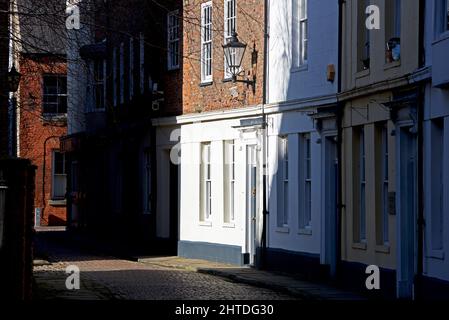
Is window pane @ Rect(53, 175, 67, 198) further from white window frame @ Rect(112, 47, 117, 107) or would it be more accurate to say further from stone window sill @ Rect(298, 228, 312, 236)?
stone window sill @ Rect(298, 228, 312, 236)

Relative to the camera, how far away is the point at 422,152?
20.2 meters

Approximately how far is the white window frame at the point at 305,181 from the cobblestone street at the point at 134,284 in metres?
2.27

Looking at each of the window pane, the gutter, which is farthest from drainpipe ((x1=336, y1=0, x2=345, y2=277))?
the window pane

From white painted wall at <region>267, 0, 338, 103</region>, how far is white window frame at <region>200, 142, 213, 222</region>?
4318 mm

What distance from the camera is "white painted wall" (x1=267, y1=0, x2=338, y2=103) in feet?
84.1

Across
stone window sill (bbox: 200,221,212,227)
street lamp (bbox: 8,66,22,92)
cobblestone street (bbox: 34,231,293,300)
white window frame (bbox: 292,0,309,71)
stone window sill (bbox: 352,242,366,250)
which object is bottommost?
cobblestone street (bbox: 34,231,293,300)

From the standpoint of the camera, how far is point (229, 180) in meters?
31.5

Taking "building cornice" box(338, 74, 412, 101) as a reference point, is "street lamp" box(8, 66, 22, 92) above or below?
above

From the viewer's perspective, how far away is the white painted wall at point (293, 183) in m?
26.2

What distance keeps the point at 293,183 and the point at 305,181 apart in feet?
1.26

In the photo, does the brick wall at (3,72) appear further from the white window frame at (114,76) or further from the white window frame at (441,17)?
the white window frame at (114,76)

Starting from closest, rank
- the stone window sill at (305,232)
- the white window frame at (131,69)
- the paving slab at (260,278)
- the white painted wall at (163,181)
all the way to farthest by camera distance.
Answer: the paving slab at (260,278) → the stone window sill at (305,232) → the white painted wall at (163,181) → the white window frame at (131,69)

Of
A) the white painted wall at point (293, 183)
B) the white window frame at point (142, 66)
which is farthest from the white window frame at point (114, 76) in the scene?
the white painted wall at point (293, 183)
